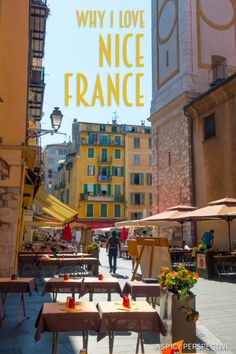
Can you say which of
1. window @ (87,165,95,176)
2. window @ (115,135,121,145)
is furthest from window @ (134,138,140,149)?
window @ (87,165,95,176)

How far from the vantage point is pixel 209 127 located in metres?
23.1

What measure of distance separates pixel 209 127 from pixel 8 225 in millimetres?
14800

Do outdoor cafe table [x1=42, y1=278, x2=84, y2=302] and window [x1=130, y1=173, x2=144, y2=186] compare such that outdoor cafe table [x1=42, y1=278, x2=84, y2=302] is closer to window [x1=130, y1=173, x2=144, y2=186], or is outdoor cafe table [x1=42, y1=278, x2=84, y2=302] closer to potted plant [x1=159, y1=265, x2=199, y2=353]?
potted plant [x1=159, y1=265, x2=199, y2=353]

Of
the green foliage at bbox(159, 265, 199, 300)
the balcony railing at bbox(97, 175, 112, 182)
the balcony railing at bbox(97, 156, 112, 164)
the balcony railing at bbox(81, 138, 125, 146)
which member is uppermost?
the balcony railing at bbox(81, 138, 125, 146)

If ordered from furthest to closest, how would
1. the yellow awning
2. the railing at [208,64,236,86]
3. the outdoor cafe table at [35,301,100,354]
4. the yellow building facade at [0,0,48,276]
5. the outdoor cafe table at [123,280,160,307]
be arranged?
the railing at [208,64,236,86] → the yellow awning → the yellow building facade at [0,0,48,276] → the outdoor cafe table at [123,280,160,307] → the outdoor cafe table at [35,301,100,354]

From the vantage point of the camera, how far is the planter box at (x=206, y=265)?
14367 millimetres

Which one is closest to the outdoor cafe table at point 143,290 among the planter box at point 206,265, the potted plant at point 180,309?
the potted plant at point 180,309

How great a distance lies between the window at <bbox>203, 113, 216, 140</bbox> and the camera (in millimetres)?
22641

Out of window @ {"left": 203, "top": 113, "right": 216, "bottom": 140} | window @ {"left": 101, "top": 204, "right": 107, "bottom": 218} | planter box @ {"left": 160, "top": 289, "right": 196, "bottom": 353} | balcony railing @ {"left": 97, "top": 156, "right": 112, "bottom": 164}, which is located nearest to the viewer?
planter box @ {"left": 160, "top": 289, "right": 196, "bottom": 353}

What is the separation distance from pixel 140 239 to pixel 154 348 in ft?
15.2

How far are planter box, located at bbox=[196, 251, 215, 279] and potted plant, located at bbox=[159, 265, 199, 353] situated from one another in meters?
9.23

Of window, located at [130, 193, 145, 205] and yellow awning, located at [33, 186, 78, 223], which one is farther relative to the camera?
window, located at [130, 193, 145, 205]

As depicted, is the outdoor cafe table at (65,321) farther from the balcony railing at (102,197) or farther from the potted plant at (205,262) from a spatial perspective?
the balcony railing at (102,197)

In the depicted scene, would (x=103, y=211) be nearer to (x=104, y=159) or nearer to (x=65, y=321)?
(x=104, y=159)
